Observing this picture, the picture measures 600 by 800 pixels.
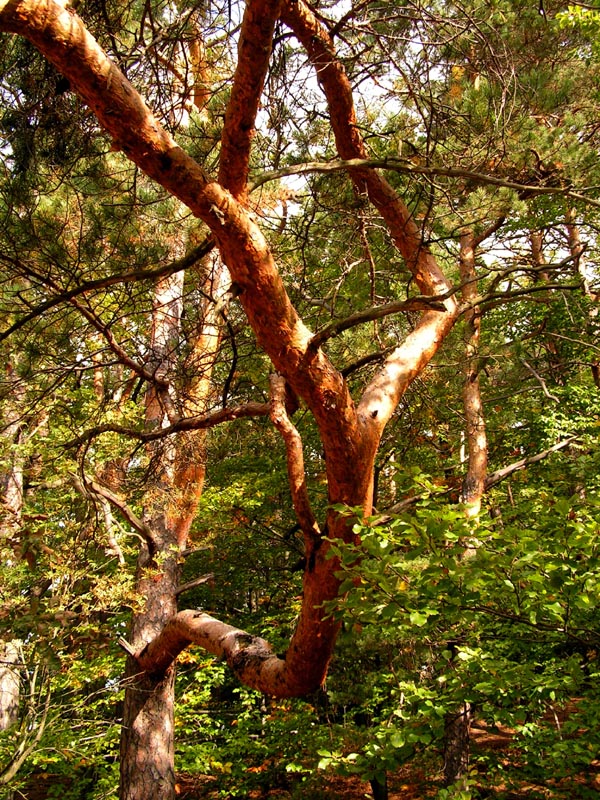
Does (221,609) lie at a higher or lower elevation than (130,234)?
lower

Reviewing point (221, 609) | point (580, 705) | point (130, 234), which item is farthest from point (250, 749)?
point (130, 234)

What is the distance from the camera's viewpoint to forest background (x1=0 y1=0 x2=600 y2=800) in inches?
93.0

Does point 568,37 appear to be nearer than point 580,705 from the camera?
No

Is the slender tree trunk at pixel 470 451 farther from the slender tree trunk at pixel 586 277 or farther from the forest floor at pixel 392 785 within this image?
the slender tree trunk at pixel 586 277

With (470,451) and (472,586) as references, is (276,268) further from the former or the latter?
(470,451)

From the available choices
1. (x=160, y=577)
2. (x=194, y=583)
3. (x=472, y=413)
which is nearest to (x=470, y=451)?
(x=472, y=413)

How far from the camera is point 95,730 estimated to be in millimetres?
6906

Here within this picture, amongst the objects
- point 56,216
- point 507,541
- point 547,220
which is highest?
point 547,220

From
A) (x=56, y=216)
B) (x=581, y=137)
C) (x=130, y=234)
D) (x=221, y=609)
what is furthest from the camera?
(x=221, y=609)

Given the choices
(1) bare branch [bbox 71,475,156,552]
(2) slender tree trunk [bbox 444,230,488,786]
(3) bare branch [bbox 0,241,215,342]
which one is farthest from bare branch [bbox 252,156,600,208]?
(2) slender tree trunk [bbox 444,230,488,786]

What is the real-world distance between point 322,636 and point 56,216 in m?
3.57

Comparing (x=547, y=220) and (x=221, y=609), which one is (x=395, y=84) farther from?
(x=221, y=609)

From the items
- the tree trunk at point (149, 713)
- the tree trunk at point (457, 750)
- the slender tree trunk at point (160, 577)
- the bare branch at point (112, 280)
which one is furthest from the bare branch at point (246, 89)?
the tree trunk at point (457, 750)

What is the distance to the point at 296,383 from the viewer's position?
2.37m
